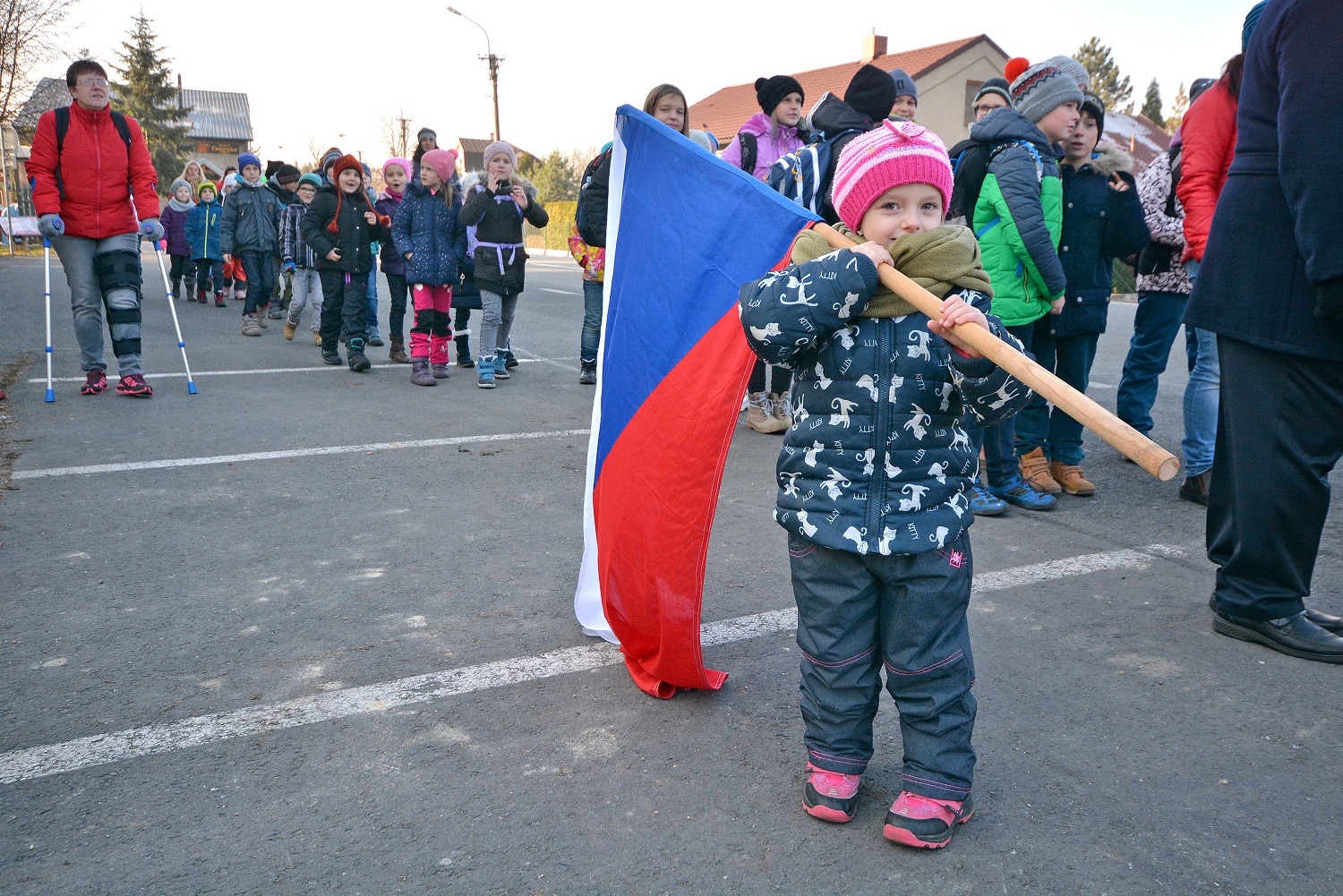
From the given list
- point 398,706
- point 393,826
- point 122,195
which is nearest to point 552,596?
point 398,706

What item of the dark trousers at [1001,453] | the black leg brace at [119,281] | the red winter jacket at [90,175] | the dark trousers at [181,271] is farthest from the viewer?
the dark trousers at [181,271]

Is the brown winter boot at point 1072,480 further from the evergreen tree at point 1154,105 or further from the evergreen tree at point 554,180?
the evergreen tree at point 1154,105

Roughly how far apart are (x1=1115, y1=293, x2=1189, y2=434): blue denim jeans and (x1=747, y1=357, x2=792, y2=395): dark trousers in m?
2.06

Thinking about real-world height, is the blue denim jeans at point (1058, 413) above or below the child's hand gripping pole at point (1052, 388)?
below

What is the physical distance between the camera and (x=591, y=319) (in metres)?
8.58

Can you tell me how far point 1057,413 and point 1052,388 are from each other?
146 inches

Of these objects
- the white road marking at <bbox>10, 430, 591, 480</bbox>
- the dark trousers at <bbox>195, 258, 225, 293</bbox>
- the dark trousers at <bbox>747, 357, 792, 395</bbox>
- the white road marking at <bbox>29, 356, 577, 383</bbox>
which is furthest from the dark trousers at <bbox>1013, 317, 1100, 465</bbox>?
the dark trousers at <bbox>195, 258, 225, 293</bbox>

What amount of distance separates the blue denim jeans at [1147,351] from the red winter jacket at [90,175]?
6580mm

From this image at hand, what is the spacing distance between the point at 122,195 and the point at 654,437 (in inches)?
249

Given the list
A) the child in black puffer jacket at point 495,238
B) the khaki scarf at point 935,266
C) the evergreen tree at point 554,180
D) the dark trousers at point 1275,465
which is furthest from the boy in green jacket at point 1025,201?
the evergreen tree at point 554,180

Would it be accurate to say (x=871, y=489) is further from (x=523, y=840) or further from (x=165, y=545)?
(x=165, y=545)

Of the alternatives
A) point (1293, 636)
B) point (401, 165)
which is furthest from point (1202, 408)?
point (401, 165)

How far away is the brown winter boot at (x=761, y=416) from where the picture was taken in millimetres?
6875

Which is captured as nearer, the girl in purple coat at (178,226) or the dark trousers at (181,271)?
the girl in purple coat at (178,226)
